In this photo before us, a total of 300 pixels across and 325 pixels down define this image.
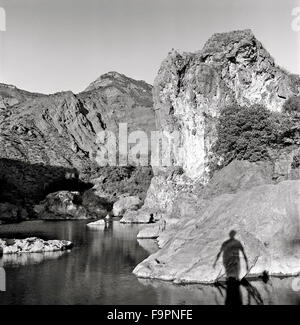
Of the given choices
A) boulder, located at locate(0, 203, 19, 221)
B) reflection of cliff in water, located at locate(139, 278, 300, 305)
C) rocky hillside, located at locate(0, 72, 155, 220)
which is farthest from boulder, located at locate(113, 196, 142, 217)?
reflection of cliff in water, located at locate(139, 278, 300, 305)

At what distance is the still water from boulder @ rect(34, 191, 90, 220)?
54.0 metres

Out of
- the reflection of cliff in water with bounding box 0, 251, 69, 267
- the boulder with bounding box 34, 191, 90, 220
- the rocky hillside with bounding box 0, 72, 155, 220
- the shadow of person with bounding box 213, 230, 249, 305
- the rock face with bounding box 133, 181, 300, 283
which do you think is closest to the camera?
the shadow of person with bounding box 213, 230, 249, 305

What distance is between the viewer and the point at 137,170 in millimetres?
134375

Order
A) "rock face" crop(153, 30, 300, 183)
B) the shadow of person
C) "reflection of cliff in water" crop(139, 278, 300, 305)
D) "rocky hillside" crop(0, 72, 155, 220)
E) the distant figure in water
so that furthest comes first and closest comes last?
"rocky hillside" crop(0, 72, 155, 220) < "rock face" crop(153, 30, 300, 183) < the distant figure in water < the shadow of person < "reflection of cliff in water" crop(139, 278, 300, 305)

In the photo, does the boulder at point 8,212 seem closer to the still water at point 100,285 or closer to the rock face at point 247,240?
the still water at point 100,285

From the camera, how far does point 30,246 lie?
50781mm

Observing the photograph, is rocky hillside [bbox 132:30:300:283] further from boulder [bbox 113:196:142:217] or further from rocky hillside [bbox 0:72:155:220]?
rocky hillside [bbox 0:72:155:220]

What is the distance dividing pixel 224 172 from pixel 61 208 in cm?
5776

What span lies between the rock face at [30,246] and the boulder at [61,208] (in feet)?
169

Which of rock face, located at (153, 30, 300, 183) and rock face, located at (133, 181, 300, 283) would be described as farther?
rock face, located at (153, 30, 300, 183)

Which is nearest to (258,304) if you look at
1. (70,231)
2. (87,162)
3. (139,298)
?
(139,298)

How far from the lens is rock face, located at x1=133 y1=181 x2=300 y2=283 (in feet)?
109

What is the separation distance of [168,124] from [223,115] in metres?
28.6

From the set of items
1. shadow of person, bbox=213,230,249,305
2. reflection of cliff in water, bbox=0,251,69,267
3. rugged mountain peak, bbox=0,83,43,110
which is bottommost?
reflection of cliff in water, bbox=0,251,69,267
